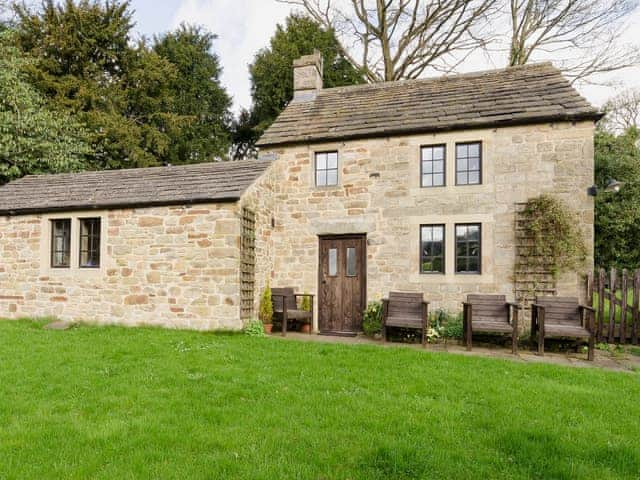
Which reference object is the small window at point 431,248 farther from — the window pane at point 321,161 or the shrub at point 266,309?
the shrub at point 266,309

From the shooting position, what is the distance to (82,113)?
60.2 feet

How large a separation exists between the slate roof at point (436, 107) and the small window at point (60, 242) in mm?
5467

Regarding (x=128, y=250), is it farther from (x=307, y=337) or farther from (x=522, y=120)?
(x=522, y=120)

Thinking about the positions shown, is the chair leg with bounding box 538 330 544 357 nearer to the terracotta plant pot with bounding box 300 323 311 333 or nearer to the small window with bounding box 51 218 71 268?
the terracotta plant pot with bounding box 300 323 311 333

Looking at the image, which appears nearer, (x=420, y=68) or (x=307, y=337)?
(x=307, y=337)

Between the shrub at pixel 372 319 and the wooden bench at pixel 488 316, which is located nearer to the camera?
the wooden bench at pixel 488 316

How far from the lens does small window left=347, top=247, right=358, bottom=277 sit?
400 inches

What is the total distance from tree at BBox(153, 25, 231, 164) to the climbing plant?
19.1 m

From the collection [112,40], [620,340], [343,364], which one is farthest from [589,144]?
[112,40]

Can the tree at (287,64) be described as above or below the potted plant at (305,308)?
above

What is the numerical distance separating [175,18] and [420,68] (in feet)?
51.7

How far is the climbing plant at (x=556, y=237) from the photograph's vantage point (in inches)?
340

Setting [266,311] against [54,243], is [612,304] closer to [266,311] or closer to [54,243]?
[266,311]

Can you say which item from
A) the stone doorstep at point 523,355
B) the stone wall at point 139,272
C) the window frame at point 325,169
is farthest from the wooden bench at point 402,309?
the window frame at point 325,169
